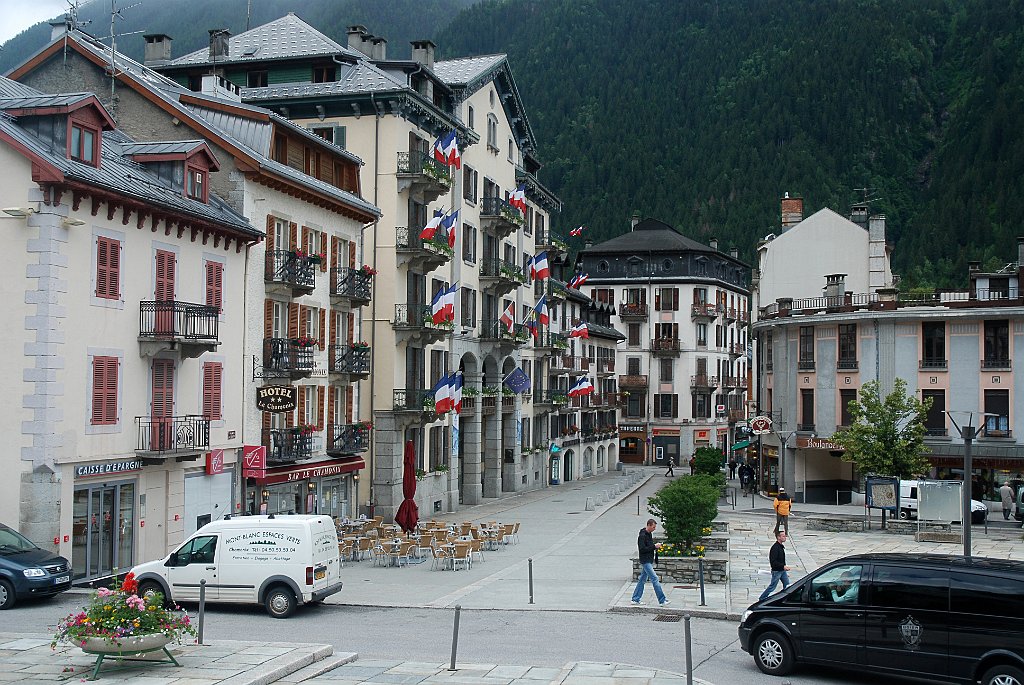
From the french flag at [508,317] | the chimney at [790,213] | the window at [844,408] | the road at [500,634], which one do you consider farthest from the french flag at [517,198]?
the road at [500,634]

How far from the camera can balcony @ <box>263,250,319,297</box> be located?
3784cm

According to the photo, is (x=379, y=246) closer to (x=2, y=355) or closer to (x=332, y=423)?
(x=332, y=423)

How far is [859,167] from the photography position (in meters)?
188

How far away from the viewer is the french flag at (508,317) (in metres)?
62.9

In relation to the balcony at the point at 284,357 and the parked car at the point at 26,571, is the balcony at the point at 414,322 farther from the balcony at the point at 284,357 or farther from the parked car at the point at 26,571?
the parked car at the point at 26,571

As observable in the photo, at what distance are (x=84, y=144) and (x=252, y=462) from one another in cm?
1119

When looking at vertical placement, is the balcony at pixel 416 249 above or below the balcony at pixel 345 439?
above

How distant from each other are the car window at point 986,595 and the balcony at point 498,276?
148 ft

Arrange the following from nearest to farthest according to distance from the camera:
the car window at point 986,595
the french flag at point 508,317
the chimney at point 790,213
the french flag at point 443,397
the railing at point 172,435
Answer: the car window at point 986,595 → the railing at point 172,435 → the french flag at point 443,397 → the french flag at point 508,317 → the chimney at point 790,213

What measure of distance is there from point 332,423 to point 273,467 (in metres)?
5.73

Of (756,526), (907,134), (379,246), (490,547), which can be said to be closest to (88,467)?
(490,547)

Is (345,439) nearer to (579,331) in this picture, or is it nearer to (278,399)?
(278,399)

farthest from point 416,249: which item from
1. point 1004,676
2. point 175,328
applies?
point 1004,676

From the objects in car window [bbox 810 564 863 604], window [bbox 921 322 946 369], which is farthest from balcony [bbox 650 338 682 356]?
car window [bbox 810 564 863 604]
